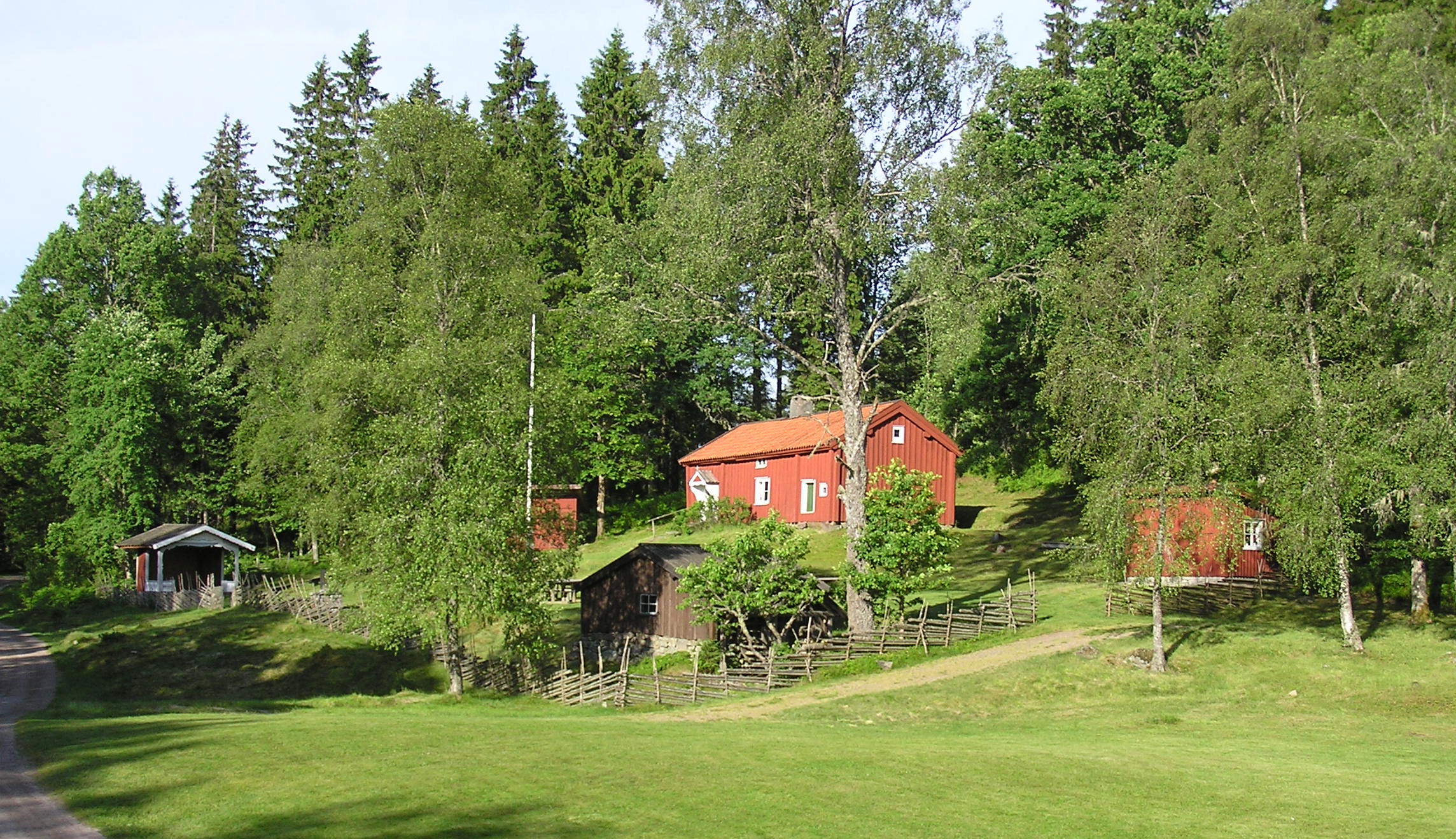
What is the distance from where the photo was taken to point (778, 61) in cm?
3112

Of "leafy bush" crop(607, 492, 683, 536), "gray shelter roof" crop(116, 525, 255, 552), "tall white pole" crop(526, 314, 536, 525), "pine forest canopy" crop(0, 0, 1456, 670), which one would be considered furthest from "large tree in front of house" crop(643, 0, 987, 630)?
"gray shelter roof" crop(116, 525, 255, 552)

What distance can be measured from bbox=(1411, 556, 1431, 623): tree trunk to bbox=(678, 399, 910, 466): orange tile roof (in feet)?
72.8

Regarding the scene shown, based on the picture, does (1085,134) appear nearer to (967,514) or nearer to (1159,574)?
(967,514)

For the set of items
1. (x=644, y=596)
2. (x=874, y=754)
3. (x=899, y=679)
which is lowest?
(x=899, y=679)

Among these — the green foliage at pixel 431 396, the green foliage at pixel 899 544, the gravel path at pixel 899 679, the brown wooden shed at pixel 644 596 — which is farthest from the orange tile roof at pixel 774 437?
the green foliage at pixel 431 396

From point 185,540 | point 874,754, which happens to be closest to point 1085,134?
point 874,754

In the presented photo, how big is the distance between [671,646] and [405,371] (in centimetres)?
1189

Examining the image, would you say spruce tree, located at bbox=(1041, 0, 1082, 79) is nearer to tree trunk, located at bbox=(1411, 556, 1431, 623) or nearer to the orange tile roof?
the orange tile roof

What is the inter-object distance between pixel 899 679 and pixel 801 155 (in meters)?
14.2

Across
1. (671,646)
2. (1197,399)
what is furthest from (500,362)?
(1197,399)

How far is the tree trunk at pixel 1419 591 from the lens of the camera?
31.9m

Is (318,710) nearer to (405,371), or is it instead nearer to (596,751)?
(405,371)

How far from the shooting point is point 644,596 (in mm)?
35844

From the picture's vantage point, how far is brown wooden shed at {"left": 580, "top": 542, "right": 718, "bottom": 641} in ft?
114
